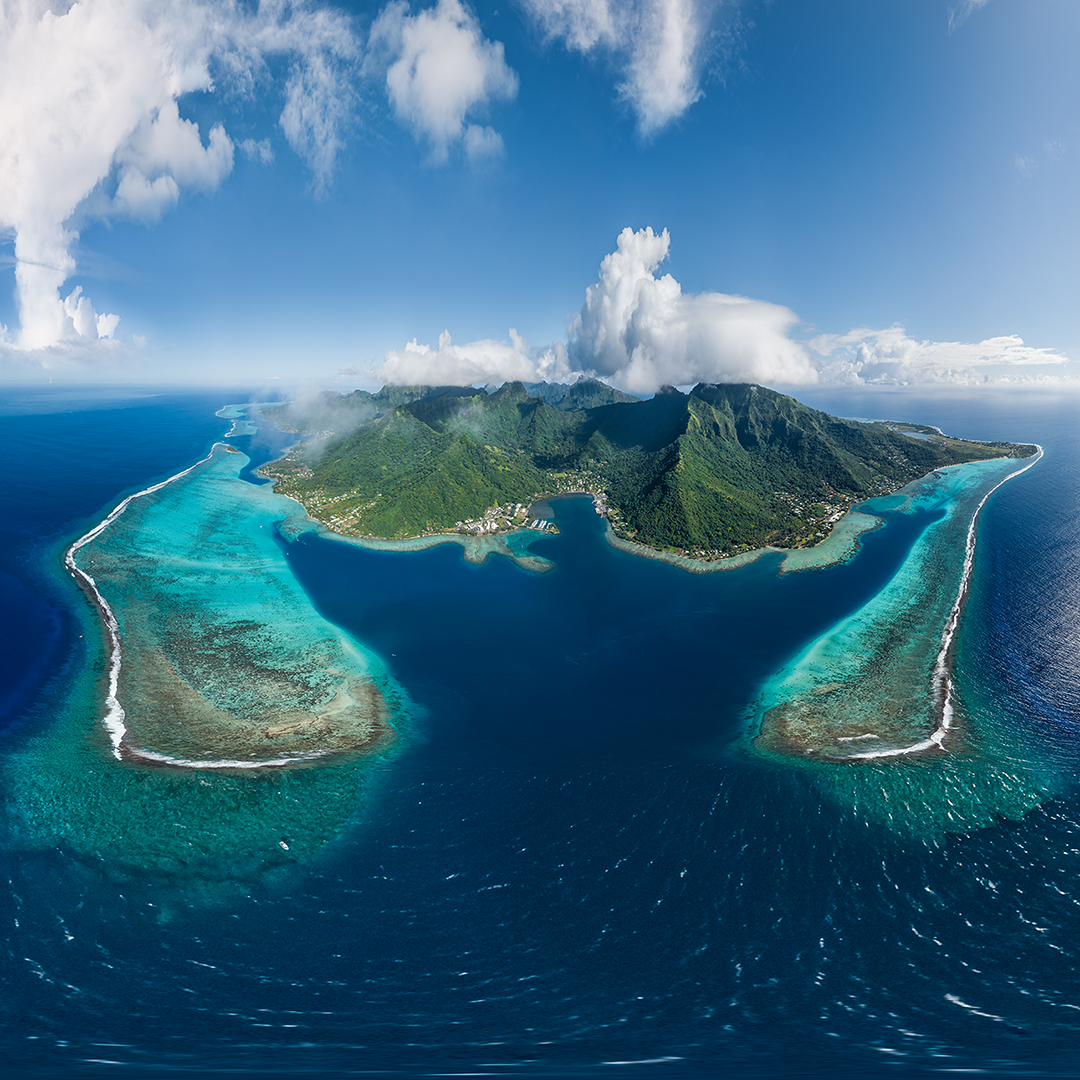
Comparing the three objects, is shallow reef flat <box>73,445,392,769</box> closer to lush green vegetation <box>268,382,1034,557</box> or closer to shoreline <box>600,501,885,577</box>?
lush green vegetation <box>268,382,1034,557</box>

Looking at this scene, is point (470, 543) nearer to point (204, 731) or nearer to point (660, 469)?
point (204, 731)

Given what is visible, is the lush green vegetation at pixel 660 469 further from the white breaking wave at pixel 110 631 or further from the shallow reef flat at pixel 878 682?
the white breaking wave at pixel 110 631

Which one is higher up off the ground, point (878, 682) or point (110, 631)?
point (110, 631)

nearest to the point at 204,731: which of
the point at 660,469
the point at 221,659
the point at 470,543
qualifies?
the point at 221,659

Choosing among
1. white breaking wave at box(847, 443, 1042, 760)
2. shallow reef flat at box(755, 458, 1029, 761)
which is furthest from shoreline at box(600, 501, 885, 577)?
white breaking wave at box(847, 443, 1042, 760)

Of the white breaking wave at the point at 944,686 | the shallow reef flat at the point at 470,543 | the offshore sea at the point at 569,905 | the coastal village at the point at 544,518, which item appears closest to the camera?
the offshore sea at the point at 569,905

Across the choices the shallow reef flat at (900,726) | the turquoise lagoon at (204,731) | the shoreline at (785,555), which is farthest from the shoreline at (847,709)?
the turquoise lagoon at (204,731)

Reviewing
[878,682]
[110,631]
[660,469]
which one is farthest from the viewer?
[660,469]

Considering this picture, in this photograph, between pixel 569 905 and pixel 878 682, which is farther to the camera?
pixel 878 682
